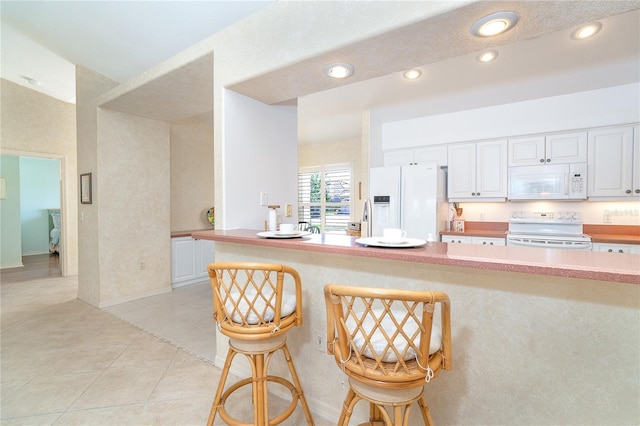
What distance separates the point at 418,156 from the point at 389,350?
3.75 meters

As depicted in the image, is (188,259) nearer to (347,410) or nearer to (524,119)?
(347,410)

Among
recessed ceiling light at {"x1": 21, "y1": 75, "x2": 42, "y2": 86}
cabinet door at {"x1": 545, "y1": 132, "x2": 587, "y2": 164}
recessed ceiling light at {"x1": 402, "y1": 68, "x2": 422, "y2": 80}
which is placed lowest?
cabinet door at {"x1": 545, "y1": 132, "x2": 587, "y2": 164}

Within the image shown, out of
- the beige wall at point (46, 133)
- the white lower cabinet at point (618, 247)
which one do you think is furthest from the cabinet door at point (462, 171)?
the beige wall at point (46, 133)

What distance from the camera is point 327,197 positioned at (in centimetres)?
648

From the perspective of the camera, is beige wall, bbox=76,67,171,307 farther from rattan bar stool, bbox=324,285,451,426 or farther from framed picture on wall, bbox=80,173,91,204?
rattan bar stool, bbox=324,285,451,426

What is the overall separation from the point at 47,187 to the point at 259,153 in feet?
25.0

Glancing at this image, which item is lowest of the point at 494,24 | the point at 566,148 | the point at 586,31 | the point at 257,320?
the point at 257,320

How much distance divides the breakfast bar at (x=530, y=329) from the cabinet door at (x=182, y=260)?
3.56m

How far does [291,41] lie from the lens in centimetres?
187

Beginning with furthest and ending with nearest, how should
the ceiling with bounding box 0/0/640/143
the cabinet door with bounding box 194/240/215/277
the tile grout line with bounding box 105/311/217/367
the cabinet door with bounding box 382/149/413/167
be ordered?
the cabinet door with bounding box 194/240/215/277 → the cabinet door with bounding box 382/149/413/167 → the tile grout line with bounding box 105/311/217/367 → the ceiling with bounding box 0/0/640/143

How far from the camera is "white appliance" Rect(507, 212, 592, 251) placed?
3236mm

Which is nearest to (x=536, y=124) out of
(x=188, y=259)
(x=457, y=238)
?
(x=457, y=238)

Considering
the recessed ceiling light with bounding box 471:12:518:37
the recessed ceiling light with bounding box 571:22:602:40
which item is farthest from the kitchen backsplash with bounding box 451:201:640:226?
the recessed ceiling light with bounding box 471:12:518:37

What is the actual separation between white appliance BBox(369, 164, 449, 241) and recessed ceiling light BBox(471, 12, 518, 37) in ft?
7.84
